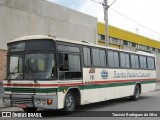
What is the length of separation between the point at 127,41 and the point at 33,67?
40.3 m

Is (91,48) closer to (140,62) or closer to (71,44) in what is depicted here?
(71,44)

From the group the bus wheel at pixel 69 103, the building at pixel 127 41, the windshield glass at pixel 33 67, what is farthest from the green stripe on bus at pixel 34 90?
the building at pixel 127 41

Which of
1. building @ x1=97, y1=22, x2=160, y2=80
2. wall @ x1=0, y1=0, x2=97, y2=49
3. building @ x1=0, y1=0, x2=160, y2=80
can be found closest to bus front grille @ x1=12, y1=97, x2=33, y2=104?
building @ x1=0, y1=0, x2=160, y2=80

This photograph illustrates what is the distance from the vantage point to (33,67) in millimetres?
12367

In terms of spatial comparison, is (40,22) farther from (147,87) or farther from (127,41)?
(127,41)

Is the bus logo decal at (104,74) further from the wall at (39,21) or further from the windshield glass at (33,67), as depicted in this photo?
the wall at (39,21)

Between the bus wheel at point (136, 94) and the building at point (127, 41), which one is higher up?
the building at point (127, 41)

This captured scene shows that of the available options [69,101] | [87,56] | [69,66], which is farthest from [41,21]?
[69,101]

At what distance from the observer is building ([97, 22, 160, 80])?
4236 centimetres

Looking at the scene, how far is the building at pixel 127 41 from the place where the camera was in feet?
139

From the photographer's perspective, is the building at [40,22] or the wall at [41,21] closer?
the building at [40,22]

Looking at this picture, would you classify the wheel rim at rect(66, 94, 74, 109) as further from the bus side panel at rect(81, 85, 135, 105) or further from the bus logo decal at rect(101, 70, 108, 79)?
the bus logo decal at rect(101, 70, 108, 79)

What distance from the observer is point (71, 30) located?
30.3 m

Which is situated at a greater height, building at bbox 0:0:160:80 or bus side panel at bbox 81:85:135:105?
building at bbox 0:0:160:80
